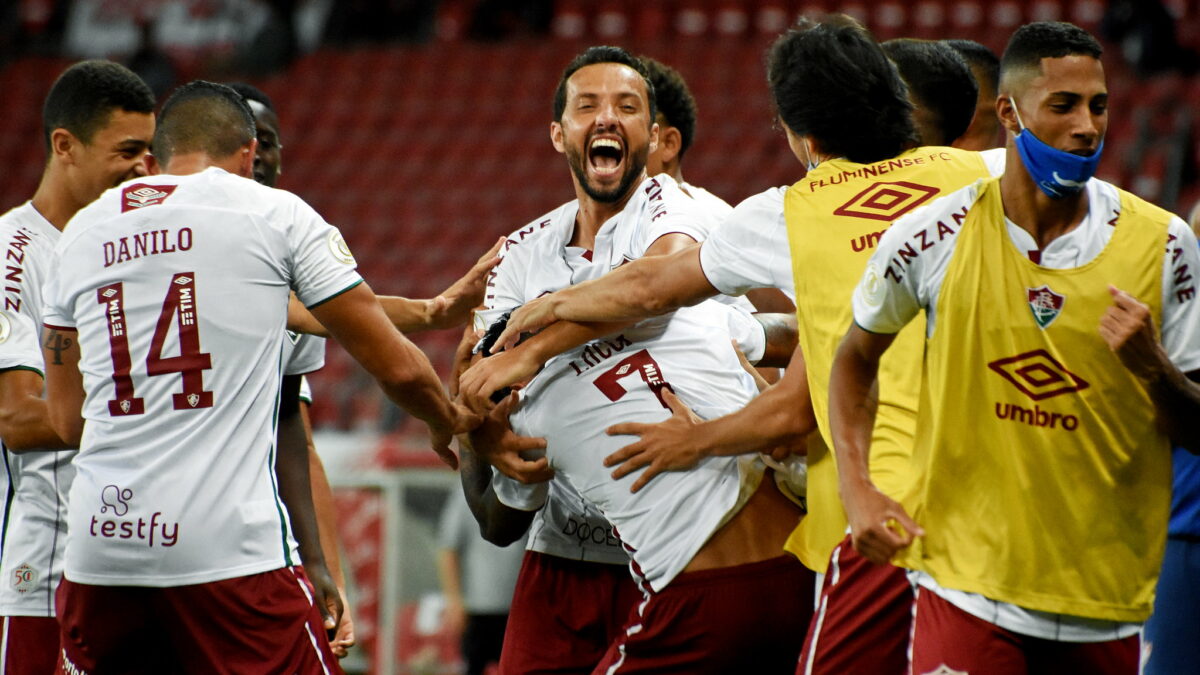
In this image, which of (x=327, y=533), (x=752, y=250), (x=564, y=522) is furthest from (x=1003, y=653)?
(x=327, y=533)

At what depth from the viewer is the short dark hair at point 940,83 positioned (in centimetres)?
474

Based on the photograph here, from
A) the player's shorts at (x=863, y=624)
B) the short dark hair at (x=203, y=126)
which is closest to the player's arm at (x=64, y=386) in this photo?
the short dark hair at (x=203, y=126)

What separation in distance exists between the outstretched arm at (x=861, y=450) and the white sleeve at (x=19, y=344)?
2626 mm

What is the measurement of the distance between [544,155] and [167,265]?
1407 centimetres

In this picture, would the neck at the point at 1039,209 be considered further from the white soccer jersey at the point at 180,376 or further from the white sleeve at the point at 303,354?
the white sleeve at the point at 303,354

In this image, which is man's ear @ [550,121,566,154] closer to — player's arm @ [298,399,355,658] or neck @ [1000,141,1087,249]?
player's arm @ [298,399,355,658]

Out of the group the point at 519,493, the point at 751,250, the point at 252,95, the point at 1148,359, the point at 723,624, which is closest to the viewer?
the point at 1148,359

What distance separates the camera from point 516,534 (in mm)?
4805

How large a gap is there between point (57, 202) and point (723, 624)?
2.79 m

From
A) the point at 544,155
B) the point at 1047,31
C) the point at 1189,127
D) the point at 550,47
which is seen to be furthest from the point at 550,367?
the point at 550,47

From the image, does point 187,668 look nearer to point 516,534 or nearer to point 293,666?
point 293,666

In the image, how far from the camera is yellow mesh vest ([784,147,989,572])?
371 centimetres

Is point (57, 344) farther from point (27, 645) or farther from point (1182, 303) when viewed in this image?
point (1182, 303)

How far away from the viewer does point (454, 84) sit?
19406 mm
